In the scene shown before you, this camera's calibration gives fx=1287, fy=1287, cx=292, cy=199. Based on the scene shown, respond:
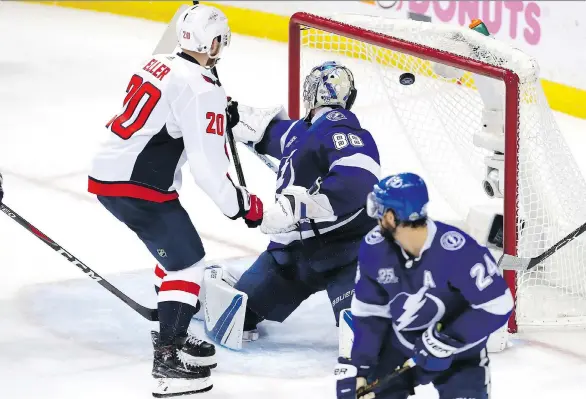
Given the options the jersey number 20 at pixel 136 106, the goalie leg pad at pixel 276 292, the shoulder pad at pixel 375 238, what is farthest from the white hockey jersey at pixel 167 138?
the shoulder pad at pixel 375 238

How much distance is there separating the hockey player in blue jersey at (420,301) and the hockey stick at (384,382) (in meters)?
0.01

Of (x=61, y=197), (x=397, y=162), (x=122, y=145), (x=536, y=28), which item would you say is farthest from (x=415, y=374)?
(x=536, y=28)

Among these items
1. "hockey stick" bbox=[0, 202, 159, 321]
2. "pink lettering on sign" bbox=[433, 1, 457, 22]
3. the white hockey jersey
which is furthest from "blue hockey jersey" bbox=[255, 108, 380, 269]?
"pink lettering on sign" bbox=[433, 1, 457, 22]

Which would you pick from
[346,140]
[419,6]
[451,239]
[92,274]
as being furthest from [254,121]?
[419,6]

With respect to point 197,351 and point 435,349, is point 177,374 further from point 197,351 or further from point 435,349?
point 435,349

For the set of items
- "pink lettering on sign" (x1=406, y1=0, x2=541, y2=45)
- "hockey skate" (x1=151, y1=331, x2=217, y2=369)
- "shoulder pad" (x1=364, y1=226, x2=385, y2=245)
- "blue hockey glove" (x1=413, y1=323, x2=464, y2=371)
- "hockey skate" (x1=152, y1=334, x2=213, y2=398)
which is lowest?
"hockey skate" (x1=152, y1=334, x2=213, y2=398)

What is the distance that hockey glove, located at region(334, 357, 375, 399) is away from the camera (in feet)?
9.38

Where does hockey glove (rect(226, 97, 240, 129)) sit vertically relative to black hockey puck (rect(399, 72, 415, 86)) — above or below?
below

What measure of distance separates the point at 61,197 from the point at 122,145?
216cm

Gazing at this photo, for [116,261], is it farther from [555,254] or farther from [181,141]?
[555,254]

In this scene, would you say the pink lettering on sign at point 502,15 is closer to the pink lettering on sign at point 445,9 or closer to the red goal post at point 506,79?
the pink lettering on sign at point 445,9

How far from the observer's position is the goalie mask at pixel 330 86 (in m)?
3.89

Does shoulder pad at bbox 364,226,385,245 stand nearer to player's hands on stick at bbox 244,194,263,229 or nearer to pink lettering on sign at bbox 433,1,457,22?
player's hands on stick at bbox 244,194,263,229

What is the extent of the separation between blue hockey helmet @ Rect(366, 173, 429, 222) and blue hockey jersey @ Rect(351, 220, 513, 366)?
8 centimetres
